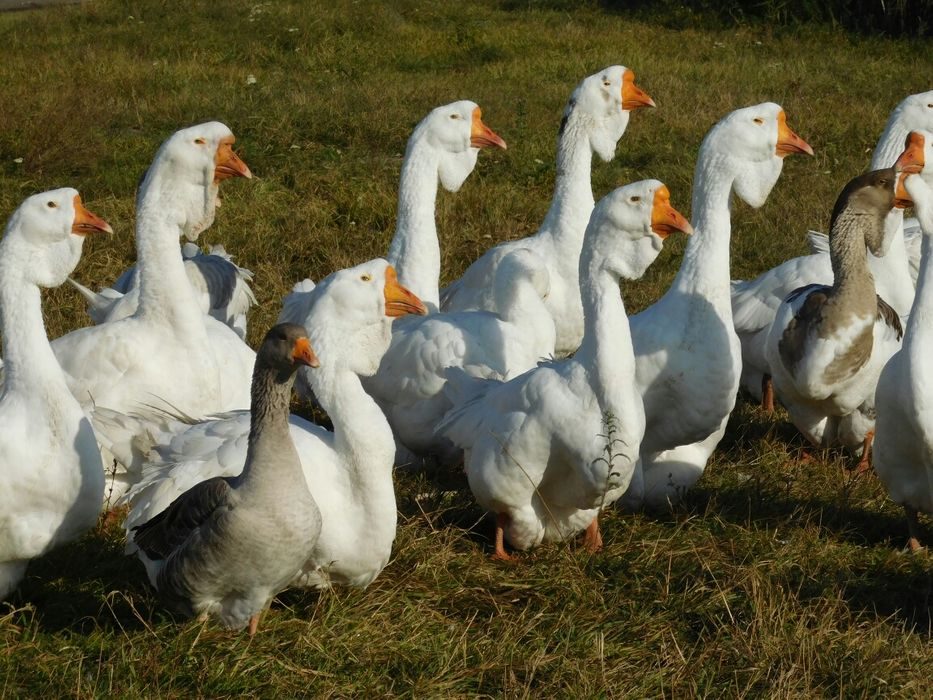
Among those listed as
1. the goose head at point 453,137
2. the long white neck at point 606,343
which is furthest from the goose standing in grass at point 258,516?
the goose head at point 453,137

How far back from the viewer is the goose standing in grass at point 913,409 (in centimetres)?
532

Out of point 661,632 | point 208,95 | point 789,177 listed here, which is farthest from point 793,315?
point 208,95

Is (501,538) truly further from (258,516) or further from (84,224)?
(84,224)

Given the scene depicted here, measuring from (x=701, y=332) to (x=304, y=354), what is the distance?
2.44 meters

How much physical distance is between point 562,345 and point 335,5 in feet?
38.4

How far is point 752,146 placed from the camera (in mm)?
6332

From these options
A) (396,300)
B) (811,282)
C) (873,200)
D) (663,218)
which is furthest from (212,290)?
(873,200)

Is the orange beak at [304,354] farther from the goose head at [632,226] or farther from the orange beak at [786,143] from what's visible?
the orange beak at [786,143]

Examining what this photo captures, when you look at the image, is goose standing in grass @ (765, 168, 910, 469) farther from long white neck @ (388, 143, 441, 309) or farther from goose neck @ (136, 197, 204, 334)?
goose neck @ (136, 197, 204, 334)

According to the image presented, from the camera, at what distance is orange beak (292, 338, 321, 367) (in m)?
4.12

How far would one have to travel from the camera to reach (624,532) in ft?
19.3

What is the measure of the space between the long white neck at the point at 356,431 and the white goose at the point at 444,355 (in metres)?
1.49

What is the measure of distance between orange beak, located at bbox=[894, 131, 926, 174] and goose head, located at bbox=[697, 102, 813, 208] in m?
0.43

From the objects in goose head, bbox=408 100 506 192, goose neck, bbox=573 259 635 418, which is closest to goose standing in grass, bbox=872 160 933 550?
goose neck, bbox=573 259 635 418
